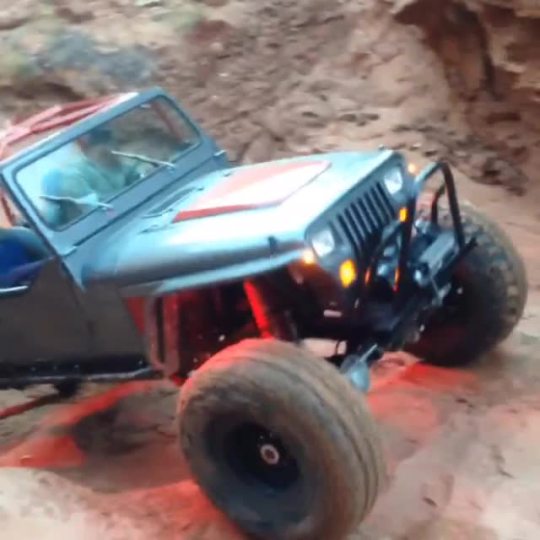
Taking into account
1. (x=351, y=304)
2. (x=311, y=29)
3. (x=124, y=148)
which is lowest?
(x=311, y=29)

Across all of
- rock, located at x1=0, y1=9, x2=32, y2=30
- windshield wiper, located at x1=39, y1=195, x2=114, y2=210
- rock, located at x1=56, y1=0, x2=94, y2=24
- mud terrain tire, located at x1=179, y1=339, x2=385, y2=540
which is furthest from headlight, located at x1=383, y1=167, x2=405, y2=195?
rock, located at x1=0, y1=9, x2=32, y2=30

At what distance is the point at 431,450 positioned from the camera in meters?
4.25

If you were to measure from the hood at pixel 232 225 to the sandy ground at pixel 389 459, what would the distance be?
0.83 metres

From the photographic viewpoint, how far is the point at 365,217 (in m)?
4.00

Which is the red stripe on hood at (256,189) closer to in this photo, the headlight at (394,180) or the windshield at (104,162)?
the headlight at (394,180)

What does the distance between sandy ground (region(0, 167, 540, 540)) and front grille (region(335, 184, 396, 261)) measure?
0.89 m

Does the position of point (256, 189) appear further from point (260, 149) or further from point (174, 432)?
point (260, 149)

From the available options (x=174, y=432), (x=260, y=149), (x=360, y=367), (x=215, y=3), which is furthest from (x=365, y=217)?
(x=215, y=3)

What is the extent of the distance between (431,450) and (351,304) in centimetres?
79

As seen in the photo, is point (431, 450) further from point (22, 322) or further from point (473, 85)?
point (473, 85)

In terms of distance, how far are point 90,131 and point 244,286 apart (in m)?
1.02

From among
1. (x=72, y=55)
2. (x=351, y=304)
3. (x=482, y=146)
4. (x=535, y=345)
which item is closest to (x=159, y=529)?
(x=351, y=304)

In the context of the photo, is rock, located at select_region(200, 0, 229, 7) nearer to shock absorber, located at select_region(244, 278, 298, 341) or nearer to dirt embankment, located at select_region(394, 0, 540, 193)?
dirt embankment, located at select_region(394, 0, 540, 193)

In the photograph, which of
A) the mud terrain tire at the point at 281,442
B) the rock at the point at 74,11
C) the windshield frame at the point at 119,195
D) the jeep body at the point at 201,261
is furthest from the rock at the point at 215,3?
the mud terrain tire at the point at 281,442
